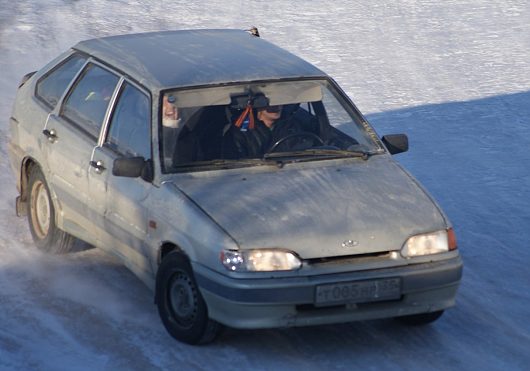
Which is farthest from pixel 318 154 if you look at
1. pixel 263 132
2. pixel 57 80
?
pixel 57 80

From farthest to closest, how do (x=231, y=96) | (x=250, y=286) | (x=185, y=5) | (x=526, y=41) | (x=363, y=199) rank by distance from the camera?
(x=185, y=5), (x=526, y=41), (x=231, y=96), (x=363, y=199), (x=250, y=286)

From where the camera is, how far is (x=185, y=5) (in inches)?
741

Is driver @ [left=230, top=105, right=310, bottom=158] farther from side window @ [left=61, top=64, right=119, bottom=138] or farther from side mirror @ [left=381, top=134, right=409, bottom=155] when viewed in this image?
side window @ [left=61, top=64, right=119, bottom=138]

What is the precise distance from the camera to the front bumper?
22.8 feet

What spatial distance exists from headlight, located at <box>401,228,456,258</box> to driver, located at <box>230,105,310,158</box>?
3.97 ft

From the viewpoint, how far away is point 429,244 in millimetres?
7305

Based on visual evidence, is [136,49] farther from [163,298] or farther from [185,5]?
[185,5]

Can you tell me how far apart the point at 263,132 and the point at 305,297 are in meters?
1.48

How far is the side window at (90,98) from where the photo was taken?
8539 mm

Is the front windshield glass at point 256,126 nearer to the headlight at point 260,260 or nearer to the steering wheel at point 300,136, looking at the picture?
the steering wheel at point 300,136

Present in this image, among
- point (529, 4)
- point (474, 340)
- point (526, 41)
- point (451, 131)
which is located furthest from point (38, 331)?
point (529, 4)

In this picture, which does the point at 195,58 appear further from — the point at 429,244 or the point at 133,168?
the point at 429,244

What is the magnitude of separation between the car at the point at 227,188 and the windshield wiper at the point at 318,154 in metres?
0.01

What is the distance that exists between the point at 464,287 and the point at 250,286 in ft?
7.46
